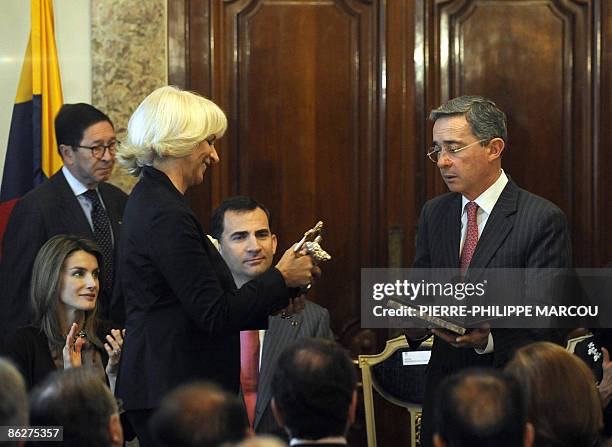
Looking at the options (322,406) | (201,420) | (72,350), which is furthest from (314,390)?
(72,350)

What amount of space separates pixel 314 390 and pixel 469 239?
155 cm

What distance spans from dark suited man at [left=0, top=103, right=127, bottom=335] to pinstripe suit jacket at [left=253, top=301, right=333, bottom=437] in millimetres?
752

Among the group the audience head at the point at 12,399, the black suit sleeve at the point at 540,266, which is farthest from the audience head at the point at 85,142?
the audience head at the point at 12,399

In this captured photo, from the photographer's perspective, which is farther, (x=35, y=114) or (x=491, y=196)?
(x=35, y=114)

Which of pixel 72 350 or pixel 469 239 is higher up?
pixel 469 239

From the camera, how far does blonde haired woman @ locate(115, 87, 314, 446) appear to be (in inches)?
125

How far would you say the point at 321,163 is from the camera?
217 inches

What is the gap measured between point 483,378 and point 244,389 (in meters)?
2.14

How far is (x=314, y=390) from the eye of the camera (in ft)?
8.46

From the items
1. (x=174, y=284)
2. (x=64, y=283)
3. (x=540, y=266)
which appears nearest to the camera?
(x=174, y=284)

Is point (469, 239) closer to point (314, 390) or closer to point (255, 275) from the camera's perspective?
point (255, 275)

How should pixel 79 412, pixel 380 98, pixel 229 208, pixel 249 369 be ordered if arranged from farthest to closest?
pixel 380 98 < pixel 229 208 < pixel 249 369 < pixel 79 412

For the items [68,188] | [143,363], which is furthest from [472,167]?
[68,188]

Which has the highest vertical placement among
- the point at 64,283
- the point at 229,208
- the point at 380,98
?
the point at 380,98
